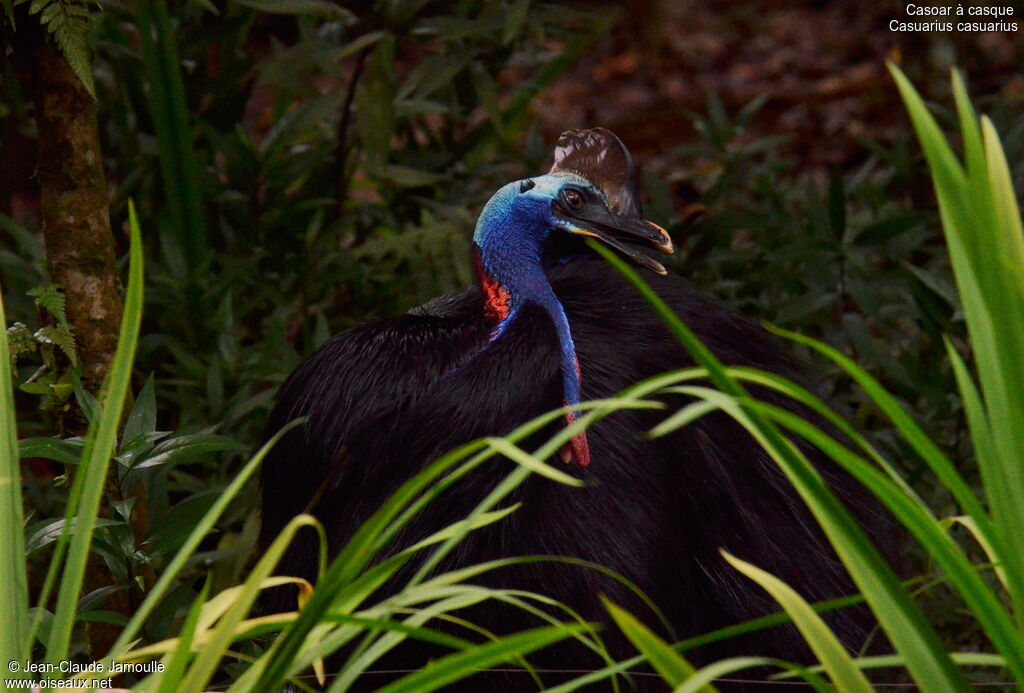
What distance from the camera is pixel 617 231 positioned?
212 cm

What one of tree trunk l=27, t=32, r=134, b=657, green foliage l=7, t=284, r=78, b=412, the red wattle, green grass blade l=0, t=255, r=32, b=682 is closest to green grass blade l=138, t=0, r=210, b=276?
tree trunk l=27, t=32, r=134, b=657

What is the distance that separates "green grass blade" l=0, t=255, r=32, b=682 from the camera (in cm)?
125

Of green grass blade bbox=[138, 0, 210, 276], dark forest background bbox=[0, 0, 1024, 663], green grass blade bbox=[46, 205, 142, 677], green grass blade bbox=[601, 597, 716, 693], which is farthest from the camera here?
green grass blade bbox=[138, 0, 210, 276]

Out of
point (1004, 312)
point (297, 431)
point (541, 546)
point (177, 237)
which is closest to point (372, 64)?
point (177, 237)

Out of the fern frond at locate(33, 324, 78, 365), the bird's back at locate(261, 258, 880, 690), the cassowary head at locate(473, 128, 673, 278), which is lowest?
the bird's back at locate(261, 258, 880, 690)

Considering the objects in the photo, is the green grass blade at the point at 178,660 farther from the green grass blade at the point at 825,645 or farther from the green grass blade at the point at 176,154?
the green grass blade at the point at 176,154

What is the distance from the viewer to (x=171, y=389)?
10.3ft

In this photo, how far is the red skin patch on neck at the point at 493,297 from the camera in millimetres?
2062

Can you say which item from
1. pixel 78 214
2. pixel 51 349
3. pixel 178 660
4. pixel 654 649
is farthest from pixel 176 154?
A: pixel 654 649

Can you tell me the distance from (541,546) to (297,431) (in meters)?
0.45

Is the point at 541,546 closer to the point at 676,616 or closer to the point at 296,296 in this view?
the point at 676,616

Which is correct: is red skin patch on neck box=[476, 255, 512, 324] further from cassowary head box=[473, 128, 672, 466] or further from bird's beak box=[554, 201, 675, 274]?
bird's beak box=[554, 201, 675, 274]

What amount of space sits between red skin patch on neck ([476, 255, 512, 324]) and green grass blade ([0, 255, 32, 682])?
866 mm

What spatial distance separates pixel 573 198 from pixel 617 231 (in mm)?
84
